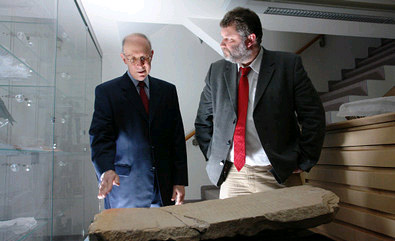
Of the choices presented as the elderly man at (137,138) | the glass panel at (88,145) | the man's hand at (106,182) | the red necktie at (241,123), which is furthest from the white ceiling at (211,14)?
the man's hand at (106,182)

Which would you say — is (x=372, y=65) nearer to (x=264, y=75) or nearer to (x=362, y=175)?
(x=362, y=175)

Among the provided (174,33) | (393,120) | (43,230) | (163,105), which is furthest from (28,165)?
(174,33)

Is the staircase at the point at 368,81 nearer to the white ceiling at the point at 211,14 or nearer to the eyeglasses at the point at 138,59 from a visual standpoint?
the white ceiling at the point at 211,14

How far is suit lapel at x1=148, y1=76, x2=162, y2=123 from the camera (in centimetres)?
153

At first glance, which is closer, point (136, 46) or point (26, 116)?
point (136, 46)

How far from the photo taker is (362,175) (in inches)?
62.5

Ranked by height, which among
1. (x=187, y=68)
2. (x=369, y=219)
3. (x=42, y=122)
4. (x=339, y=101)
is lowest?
(x=369, y=219)

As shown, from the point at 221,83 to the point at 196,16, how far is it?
279cm

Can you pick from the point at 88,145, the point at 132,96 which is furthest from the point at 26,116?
the point at 88,145

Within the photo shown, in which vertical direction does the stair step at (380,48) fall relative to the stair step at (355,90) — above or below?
above

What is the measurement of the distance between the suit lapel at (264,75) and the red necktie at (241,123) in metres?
0.07

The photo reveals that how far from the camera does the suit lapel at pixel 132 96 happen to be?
1.51 m

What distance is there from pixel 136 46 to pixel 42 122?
1.15 metres

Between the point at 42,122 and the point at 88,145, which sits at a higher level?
the point at 42,122
